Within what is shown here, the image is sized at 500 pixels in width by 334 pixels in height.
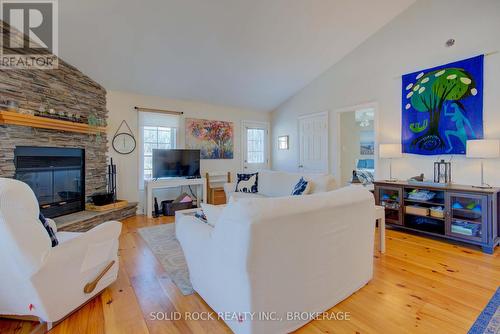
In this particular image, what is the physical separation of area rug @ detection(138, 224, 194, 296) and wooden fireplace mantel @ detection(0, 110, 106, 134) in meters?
1.79

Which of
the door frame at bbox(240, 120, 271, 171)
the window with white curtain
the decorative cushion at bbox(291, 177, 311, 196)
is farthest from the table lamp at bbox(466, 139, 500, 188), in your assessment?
the window with white curtain

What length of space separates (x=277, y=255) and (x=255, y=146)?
5314mm

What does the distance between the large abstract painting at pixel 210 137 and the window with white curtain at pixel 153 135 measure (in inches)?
13.3

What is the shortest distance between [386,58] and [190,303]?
15.6 feet

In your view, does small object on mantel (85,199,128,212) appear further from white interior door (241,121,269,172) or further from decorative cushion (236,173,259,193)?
white interior door (241,121,269,172)

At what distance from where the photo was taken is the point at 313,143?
562cm

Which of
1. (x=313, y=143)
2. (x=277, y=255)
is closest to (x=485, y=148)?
(x=313, y=143)

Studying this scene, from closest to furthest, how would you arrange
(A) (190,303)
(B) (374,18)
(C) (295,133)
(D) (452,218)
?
(A) (190,303) < (D) (452,218) < (B) (374,18) < (C) (295,133)

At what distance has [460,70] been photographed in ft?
11.3

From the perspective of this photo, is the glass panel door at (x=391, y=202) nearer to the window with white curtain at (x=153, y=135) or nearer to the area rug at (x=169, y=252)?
the area rug at (x=169, y=252)

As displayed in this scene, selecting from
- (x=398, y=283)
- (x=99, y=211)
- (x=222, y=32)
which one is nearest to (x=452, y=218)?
(x=398, y=283)

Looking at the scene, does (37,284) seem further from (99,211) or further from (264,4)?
(264,4)

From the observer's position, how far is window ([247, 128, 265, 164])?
21.2 feet

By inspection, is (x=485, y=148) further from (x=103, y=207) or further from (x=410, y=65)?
(x=103, y=207)
